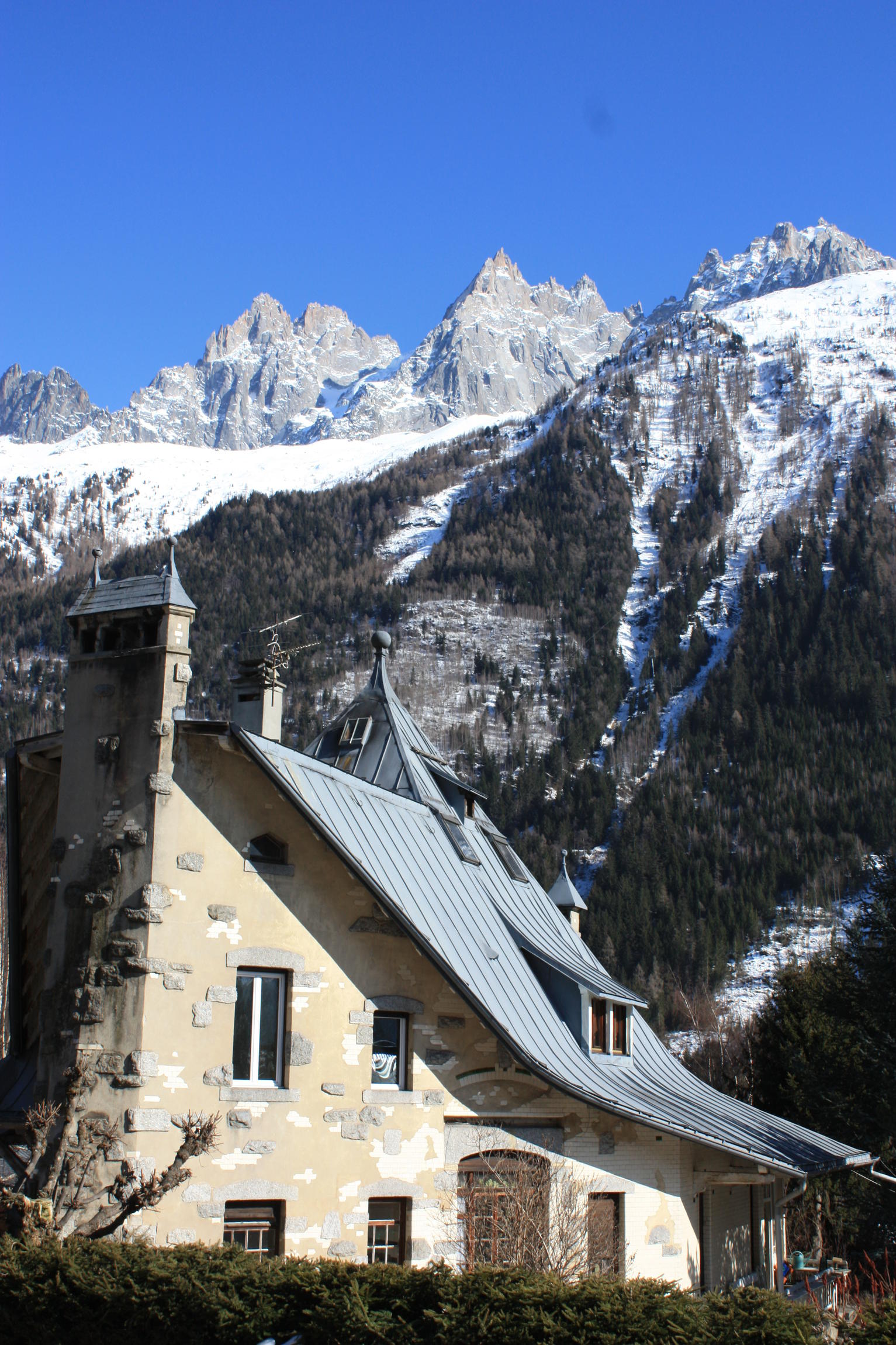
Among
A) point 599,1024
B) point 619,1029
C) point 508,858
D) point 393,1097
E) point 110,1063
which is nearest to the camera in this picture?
point 110,1063

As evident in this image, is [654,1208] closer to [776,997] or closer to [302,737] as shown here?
[776,997]

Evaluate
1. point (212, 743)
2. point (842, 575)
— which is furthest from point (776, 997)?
point (842, 575)

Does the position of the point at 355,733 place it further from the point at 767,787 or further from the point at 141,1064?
the point at 767,787

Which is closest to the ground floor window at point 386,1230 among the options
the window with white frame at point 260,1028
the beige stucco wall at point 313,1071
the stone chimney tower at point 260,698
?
the beige stucco wall at point 313,1071

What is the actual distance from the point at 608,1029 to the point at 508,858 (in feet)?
18.6

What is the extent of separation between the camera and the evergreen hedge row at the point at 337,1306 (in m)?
11.7

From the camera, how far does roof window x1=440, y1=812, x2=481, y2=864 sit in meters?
27.1

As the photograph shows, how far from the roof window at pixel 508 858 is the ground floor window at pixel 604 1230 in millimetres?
8778

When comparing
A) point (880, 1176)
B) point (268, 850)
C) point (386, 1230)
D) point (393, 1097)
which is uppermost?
point (268, 850)

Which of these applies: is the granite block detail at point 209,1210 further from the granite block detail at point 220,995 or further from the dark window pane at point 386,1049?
the dark window pane at point 386,1049

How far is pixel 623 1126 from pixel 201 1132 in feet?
29.6

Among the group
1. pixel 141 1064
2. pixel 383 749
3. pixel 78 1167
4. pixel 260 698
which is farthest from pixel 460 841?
pixel 78 1167

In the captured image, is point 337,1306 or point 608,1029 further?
point 608,1029

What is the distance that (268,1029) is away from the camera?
67.6 feet
